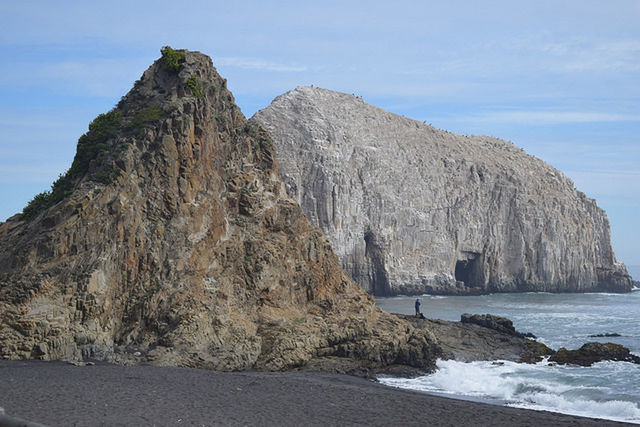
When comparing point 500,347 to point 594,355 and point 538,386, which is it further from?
point 538,386

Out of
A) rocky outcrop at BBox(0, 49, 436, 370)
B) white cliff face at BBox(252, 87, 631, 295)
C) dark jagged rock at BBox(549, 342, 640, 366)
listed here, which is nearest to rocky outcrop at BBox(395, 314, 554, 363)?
dark jagged rock at BBox(549, 342, 640, 366)

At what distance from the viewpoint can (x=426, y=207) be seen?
277 feet

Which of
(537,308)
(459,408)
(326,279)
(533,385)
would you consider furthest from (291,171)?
(459,408)

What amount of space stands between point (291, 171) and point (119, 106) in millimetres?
51547

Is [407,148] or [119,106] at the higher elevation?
[407,148]

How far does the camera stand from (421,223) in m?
83.0

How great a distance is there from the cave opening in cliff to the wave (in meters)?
55.9

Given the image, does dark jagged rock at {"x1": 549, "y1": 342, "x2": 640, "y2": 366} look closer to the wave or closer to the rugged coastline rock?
the rugged coastline rock

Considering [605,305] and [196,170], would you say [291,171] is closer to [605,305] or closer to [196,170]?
[605,305]

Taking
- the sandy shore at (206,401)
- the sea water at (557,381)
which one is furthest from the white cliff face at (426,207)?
the sandy shore at (206,401)

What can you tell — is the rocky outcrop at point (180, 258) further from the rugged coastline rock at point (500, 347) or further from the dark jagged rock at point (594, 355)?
the dark jagged rock at point (594, 355)

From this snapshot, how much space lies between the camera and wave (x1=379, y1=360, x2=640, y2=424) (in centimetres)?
2184

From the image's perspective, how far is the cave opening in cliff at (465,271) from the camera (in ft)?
280

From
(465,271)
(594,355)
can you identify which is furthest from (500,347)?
(465,271)
